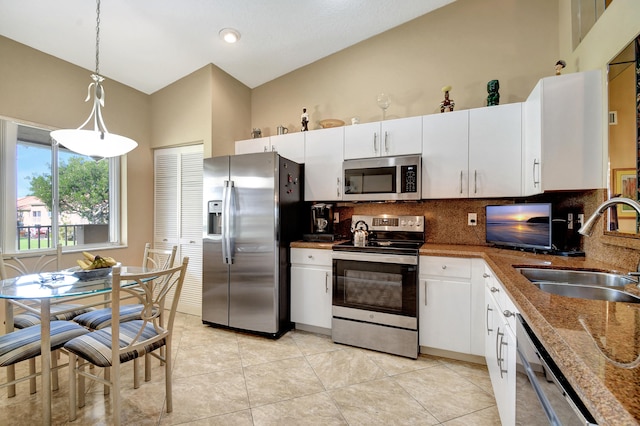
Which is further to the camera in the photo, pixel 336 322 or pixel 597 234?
pixel 336 322

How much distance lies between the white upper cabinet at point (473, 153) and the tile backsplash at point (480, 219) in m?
0.32

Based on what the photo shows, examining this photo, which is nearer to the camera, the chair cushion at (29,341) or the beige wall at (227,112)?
the chair cushion at (29,341)

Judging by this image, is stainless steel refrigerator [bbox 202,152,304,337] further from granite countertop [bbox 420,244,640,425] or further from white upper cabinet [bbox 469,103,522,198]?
granite countertop [bbox 420,244,640,425]

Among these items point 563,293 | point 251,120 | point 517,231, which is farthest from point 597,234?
point 251,120

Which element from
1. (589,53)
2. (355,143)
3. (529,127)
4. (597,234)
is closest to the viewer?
(597,234)

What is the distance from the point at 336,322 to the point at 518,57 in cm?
307

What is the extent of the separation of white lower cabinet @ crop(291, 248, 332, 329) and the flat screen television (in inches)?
61.1

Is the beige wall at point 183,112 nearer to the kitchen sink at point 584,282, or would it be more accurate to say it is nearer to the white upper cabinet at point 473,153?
the white upper cabinet at point 473,153

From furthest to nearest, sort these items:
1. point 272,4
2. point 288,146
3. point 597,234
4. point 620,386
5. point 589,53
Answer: point 288,146 → point 272,4 → point 589,53 → point 597,234 → point 620,386

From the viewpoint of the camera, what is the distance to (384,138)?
289 cm

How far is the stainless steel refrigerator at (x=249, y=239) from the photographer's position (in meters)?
2.81

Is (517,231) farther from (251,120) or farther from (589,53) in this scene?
(251,120)

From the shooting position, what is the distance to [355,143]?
9.87 ft

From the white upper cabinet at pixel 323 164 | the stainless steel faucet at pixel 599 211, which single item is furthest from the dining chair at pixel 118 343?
the stainless steel faucet at pixel 599 211
